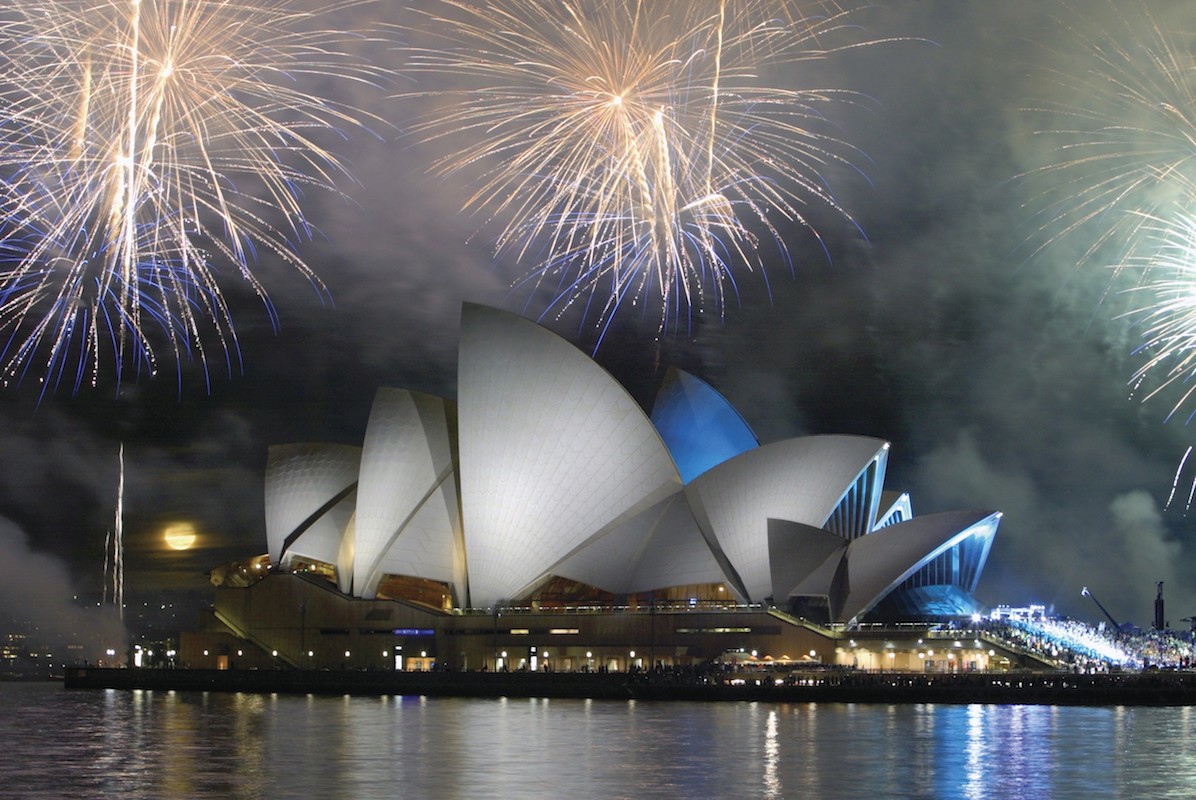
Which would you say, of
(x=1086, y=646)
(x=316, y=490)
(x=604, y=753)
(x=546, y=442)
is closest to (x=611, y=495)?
(x=546, y=442)

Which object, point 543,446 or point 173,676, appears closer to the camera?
point 543,446

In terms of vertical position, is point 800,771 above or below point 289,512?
below

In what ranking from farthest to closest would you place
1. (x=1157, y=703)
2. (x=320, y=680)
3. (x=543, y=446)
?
(x=320, y=680), (x=543, y=446), (x=1157, y=703)

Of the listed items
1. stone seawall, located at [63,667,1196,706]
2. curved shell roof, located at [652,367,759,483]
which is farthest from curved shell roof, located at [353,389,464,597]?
curved shell roof, located at [652,367,759,483]

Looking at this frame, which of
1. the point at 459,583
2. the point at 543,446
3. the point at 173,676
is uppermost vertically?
the point at 543,446

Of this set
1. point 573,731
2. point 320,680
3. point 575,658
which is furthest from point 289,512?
point 573,731

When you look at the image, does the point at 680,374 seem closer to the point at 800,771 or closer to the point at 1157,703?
the point at 1157,703

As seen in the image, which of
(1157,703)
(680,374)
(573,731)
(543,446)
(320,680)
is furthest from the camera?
(680,374)
